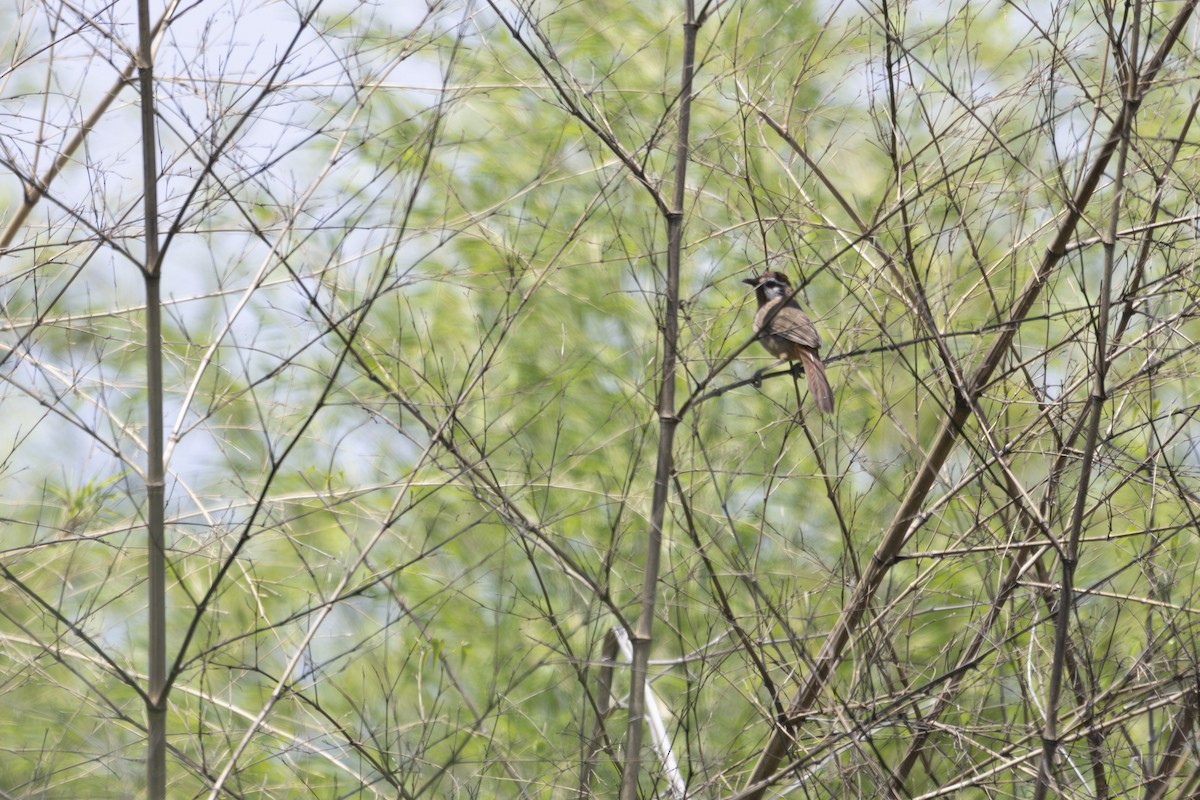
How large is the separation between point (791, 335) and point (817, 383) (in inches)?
12.1

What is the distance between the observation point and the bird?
4832 millimetres

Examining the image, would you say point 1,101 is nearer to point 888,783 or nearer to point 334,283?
point 334,283

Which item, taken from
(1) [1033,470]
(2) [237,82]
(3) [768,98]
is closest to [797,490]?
(1) [1033,470]

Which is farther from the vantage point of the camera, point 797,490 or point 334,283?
point 797,490

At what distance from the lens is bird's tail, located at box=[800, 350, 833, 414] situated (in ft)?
15.8

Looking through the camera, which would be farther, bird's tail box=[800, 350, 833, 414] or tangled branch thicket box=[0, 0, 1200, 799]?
bird's tail box=[800, 350, 833, 414]

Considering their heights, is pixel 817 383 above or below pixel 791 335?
below

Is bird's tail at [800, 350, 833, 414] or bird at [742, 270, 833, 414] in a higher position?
bird at [742, 270, 833, 414]

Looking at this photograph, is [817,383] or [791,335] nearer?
[817,383]

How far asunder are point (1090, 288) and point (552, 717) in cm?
446

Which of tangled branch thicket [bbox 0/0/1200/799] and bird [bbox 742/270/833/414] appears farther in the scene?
bird [bbox 742/270/833/414]

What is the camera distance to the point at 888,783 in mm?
3469

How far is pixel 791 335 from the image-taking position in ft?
16.8

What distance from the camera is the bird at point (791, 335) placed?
4832 millimetres
